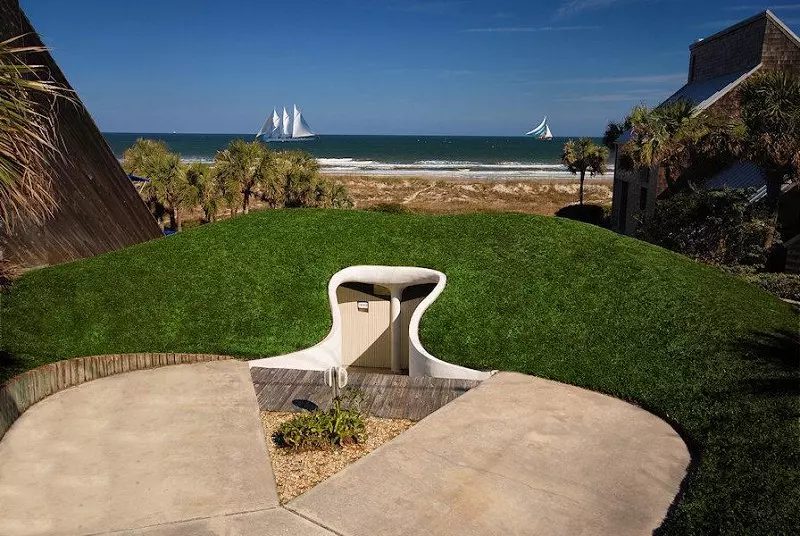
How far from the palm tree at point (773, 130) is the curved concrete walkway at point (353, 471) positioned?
39.8 feet

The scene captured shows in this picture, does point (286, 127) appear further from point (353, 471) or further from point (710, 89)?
point (353, 471)

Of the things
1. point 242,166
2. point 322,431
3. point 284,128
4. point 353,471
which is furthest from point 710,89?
point 284,128

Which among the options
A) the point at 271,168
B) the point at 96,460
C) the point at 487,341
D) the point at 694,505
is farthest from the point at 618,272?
the point at 271,168

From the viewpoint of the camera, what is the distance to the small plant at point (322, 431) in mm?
9008

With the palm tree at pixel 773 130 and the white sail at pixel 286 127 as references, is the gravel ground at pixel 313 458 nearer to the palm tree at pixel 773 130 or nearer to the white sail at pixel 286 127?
the palm tree at pixel 773 130

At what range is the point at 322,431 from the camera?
9102 mm

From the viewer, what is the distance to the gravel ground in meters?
8.05

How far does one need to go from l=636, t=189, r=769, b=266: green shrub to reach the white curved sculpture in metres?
10.4

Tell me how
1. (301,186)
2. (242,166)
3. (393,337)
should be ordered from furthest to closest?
(301,186) → (242,166) → (393,337)

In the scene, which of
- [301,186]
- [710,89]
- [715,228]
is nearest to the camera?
[715,228]

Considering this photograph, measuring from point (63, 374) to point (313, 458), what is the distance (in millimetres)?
6007

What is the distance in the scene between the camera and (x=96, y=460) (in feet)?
28.1

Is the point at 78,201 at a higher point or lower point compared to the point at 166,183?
lower

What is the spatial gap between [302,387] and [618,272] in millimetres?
8781
